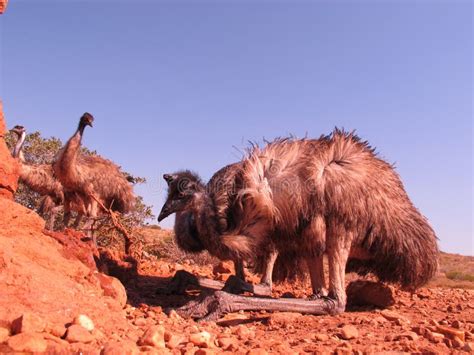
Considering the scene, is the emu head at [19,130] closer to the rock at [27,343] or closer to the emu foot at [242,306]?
the emu foot at [242,306]

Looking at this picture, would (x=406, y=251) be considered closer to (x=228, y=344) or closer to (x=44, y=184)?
(x=228, y=344)

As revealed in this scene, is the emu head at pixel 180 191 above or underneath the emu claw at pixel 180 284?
above

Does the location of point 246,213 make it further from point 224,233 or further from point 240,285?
point 240,285

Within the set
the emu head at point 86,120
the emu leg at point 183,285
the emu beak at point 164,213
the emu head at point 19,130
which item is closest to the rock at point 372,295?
the emu leg at point 183,285

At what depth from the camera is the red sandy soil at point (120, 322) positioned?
118 inches

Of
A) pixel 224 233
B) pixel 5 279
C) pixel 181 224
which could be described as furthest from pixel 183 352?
pixel 181 224

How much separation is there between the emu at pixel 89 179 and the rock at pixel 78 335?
771cm

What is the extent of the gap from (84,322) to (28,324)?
16.3 inches

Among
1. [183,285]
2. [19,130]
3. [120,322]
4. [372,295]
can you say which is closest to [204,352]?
[120,322]

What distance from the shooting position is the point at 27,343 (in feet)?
8.78

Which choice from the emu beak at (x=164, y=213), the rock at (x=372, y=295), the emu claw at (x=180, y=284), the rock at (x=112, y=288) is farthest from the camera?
the rock at (x=372, y=295)

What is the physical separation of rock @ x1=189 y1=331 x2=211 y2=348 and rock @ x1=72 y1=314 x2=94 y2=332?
791 mm

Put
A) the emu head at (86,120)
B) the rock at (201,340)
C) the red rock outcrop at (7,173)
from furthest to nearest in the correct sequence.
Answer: the emu head at (86,120) → the red rock outcrop at (7,173) → the rock at (201,340)

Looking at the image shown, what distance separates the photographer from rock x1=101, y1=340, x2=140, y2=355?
2.84 metres
